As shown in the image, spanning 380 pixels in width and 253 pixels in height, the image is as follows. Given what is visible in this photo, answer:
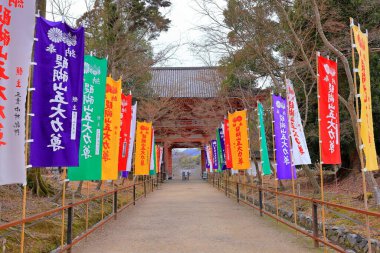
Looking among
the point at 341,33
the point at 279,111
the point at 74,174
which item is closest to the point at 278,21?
the point at 341,33

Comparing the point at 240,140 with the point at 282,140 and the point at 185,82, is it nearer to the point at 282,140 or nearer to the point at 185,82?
the point at 282,140

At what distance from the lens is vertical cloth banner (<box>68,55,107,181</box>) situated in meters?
7.35

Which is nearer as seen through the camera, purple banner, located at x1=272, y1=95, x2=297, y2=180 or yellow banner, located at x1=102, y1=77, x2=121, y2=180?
yellow banner, located at x1=102, y1=77, x2=121, y2=180

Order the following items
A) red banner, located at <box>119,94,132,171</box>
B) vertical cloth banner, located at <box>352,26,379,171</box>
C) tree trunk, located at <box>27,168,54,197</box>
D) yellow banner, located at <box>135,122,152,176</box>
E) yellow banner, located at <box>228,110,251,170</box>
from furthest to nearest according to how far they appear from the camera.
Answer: yellow banner, located at <box>135,122,152,176</box> → yellow banner, located at <box>228,110,251,170</box> → red banner, located at <box>119,94,132,171</box> → tree trunk, located at <box>27,168,54,197</box> → vertical cloth banner, located at <box>352,26,379,171</box>

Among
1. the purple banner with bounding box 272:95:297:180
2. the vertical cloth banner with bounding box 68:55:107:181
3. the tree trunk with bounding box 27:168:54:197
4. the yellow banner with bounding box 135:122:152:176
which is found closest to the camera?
the vertical cloth banner with bounding box 68:55:107:181

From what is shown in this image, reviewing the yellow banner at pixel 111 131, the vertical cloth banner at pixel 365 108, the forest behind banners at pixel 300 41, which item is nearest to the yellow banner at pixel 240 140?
the forest behind banners at pixel 300 41

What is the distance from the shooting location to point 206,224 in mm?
9156

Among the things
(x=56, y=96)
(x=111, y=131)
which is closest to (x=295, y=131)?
(x=111, y=131)

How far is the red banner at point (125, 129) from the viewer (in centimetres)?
1048

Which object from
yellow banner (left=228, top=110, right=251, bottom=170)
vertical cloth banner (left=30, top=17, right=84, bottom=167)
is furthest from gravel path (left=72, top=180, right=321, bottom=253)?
vertical cloth banner (left=30, top=17, right=84, bottom=167)

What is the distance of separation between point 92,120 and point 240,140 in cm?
651

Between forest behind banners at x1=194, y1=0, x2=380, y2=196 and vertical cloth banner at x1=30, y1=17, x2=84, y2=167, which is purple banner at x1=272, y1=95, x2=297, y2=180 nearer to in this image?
forest behind banners at x1=194, y1=0, x2=380, y2=196

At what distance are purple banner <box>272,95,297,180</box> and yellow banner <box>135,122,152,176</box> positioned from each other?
770 cm

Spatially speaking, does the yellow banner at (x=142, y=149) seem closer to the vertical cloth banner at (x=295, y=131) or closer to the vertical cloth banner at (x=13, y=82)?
the vertical cloth banner at (x=295, y=131)
